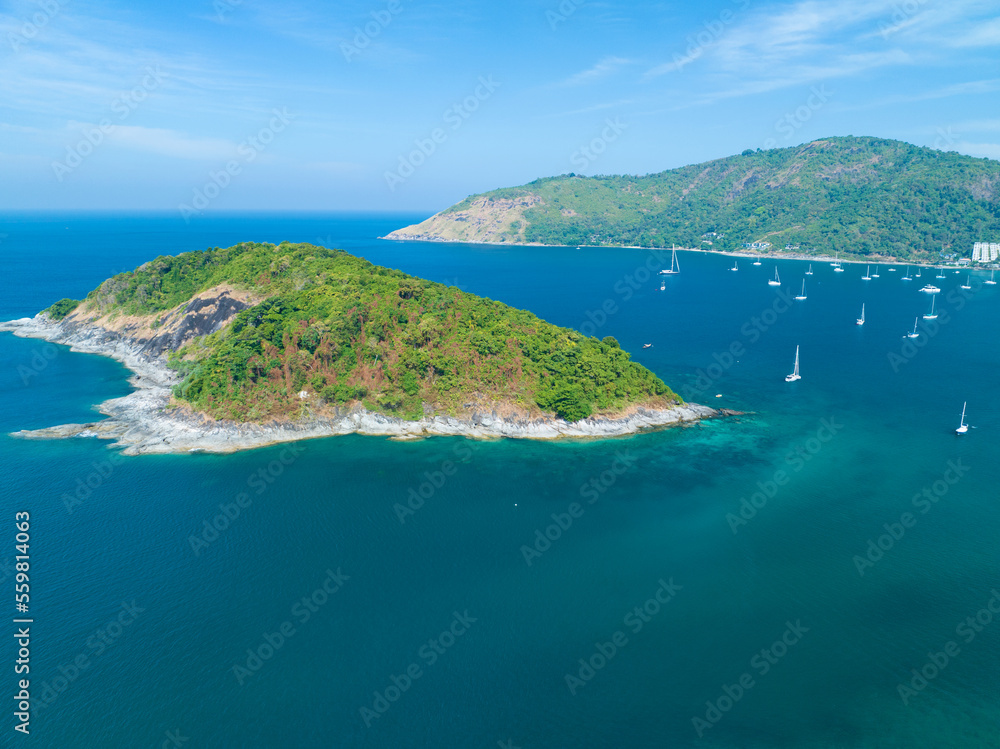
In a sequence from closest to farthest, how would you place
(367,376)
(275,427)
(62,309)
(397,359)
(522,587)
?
1. (522,587)
2. (275,427)
3. (367,376)
4. (397,359)
5. (62,309)

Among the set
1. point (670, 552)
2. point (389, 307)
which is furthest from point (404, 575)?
point (389, 307)

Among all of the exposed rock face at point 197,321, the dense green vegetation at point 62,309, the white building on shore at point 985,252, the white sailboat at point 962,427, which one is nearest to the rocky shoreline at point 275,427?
the exposed rock face at point 197,321

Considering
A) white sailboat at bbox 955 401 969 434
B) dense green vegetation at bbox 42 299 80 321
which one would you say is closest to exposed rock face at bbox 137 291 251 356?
dense green vegetation at bbox 42 299 80 321

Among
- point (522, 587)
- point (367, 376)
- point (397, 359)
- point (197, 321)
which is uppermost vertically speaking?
point (197, 321)

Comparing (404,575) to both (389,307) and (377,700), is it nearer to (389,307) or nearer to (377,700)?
(377,700)

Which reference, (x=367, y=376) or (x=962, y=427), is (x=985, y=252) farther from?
(x=367, y=376)

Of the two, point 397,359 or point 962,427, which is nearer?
point 962,427

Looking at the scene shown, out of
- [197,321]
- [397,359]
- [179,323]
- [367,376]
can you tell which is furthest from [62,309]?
[397,359]

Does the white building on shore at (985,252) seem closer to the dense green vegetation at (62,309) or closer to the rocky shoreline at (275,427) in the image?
the rocky shoreline at (275,427)
